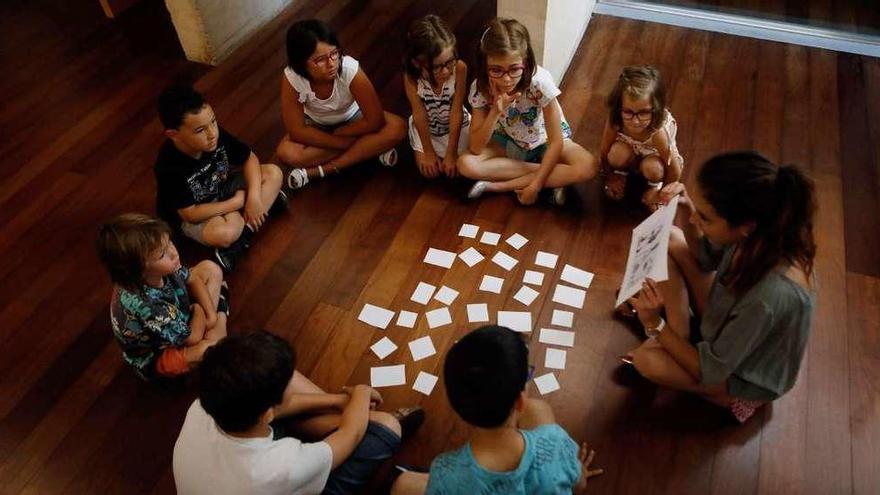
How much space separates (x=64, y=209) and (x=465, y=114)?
208cm

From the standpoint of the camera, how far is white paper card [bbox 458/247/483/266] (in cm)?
264

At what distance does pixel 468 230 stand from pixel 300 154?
0.97m

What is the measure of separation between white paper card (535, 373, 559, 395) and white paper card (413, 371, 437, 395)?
0.38 m

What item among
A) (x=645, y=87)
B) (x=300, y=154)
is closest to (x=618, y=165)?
(x=645, y=87)

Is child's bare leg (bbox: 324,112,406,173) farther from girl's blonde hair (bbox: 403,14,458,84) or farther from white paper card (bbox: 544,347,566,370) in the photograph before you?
white paper card (bbox: 544,347,566,370)

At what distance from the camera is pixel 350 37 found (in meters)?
4.13

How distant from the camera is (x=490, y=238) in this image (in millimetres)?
2736

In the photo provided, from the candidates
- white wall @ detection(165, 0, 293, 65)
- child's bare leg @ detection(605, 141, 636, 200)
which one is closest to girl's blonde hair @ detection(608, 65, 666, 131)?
child's bare leg @ detection(605, 141, 636, 200)

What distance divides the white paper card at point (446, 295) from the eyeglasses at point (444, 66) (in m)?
0.93

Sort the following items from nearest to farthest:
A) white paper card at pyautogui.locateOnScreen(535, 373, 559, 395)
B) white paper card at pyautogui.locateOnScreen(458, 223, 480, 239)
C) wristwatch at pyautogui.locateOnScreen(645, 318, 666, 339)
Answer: wristwatch at pyautogui.locateOnScreen(645, 318, 666, 339), white paper card at pyautogui.locateOnScreen(535, 373, 559, 395), white paper card at pyautogui.locateOnScreen(458, 223, 480, 239)

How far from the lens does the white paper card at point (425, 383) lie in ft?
7.28

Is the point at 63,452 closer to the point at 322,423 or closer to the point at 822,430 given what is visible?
the point at 322,423

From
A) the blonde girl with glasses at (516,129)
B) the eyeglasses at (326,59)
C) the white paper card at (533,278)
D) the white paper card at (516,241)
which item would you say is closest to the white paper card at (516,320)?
the white paper card at (533,278)

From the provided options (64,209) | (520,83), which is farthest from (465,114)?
(64,209)
